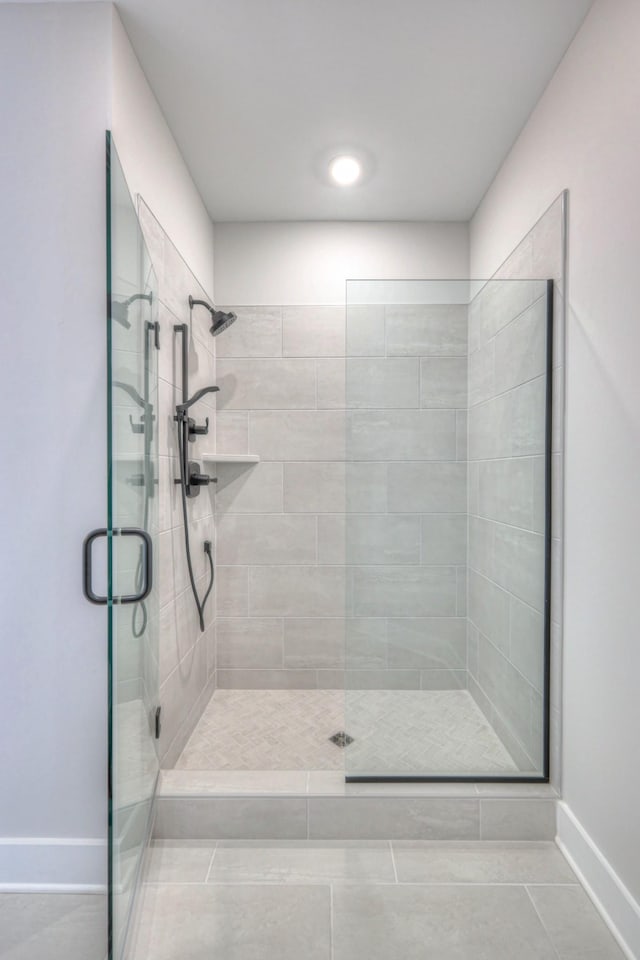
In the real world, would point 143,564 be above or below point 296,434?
below

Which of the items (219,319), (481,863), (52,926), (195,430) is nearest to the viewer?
(52,926)

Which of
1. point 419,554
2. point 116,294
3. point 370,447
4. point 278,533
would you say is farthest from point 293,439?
point 116,294

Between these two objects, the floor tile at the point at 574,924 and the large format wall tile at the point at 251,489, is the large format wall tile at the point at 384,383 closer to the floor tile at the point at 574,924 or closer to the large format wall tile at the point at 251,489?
the large format wall tile at the point at 251,489

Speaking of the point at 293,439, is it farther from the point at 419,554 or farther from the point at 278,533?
the point at 419,554

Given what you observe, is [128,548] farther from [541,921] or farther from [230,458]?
[541,921]

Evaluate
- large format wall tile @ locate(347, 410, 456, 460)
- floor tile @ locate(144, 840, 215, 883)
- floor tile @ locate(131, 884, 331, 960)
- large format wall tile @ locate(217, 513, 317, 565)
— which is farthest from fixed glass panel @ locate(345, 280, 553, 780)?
large format wall tile @ locate(217, 513, 317, 565)

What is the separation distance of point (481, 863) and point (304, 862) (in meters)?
0.54

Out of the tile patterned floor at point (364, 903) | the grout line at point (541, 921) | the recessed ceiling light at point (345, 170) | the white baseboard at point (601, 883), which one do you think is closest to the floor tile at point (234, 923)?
the tile patterned floor at point (364, 903)

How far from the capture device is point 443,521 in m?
1.75

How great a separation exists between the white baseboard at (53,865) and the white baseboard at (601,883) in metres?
1.37

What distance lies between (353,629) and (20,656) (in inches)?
41.0

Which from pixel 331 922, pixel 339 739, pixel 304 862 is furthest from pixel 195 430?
pixel 331 922

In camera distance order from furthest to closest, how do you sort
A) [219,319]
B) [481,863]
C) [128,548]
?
1. [219,319]
2. [481,863]
3. [128,548]

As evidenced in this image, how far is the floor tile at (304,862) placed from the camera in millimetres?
1475
